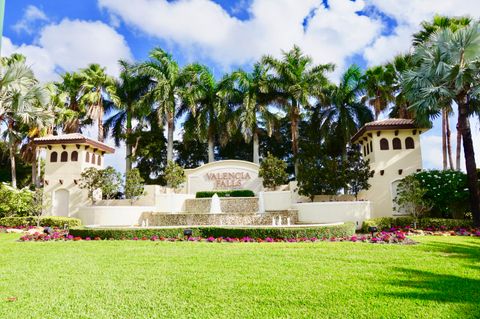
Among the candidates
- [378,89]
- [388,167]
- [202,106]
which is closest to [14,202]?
[202,106]

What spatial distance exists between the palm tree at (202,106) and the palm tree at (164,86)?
805 mm

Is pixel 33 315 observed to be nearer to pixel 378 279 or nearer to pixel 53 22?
pixel 53 22

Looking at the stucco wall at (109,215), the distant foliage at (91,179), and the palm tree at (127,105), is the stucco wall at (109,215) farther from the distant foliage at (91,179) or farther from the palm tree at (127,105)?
the palm tree at (127,105)

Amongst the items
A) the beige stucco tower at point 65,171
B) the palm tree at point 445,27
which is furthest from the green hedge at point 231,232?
the palm tree at point 445,27

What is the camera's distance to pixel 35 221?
2077 centimetres

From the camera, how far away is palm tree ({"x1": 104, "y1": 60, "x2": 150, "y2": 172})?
97.4 ft

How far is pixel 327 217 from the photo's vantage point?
60.2 feet

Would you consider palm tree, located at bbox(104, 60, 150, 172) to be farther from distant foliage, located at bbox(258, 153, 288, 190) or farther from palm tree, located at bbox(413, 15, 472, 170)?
palm tree, located at bbox(413, 15, 472, 170)

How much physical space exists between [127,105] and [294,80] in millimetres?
14918

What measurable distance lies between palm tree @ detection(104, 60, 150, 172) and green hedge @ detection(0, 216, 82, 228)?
8.92 m

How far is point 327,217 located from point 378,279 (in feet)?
38.7

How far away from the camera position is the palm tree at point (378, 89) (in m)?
26.5

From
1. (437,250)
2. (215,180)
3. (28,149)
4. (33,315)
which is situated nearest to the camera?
(33,315)

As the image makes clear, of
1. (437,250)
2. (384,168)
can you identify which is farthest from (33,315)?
(384,168)
